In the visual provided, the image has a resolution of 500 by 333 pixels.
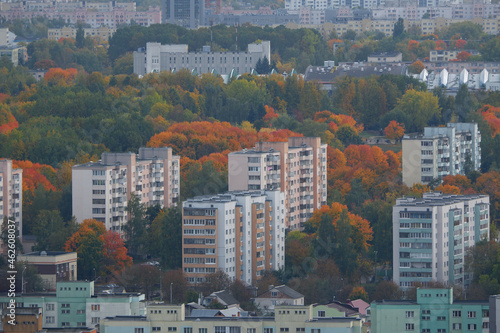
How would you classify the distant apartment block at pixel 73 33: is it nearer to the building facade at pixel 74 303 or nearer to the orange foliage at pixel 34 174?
the orange foliage at pixel 34 174

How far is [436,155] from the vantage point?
74.7m

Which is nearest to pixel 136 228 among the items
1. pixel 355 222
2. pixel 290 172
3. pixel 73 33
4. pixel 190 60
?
pixel 355 222

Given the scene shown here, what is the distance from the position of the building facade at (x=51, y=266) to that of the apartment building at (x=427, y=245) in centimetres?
986

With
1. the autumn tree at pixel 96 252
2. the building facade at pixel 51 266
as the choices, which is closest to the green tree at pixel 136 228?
the autumn tree at pixel 96 252

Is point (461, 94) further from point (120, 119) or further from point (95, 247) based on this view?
point (95, 247)

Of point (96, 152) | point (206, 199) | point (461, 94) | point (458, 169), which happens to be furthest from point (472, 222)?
point (461, 94)

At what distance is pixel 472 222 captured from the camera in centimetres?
6141

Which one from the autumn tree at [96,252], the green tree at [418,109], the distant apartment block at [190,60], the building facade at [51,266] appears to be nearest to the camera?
the building facade at [51,266]

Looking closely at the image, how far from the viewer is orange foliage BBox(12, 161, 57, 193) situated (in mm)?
69812

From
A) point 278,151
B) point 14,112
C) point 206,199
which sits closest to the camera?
point 206,199

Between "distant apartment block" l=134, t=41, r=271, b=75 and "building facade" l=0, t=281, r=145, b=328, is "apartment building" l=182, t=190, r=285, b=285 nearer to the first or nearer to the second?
"building facade" l=0, t=281, r=145, b=328

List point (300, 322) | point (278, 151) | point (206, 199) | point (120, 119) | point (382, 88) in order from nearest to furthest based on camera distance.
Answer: point (300, 322) < point (206, 199) < point (278, 151) < point (120, 119) < point (382, 88)

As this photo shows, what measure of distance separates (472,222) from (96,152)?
887 inches

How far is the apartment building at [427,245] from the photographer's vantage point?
58531 millimetres
